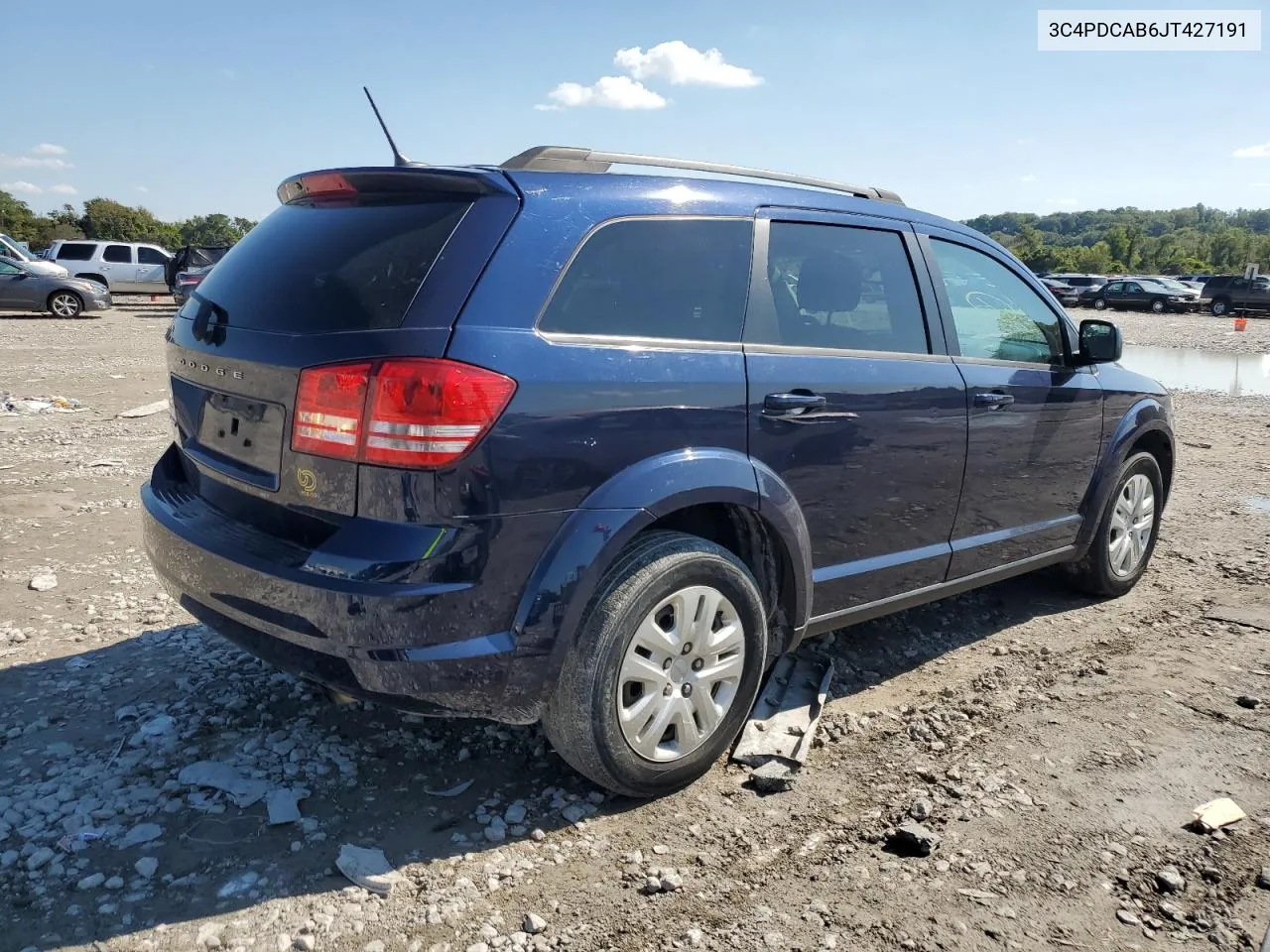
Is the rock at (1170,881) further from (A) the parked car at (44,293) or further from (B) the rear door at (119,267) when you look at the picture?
(B) the rear door at (119,267)

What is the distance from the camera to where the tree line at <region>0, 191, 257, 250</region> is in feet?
211

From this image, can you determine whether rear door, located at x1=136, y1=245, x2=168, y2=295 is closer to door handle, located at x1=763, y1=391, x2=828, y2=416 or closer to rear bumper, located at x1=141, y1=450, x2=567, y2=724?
rear bumper, located at x1=141, y1=450, x2=567, y2=724

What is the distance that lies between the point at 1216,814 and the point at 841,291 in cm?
209

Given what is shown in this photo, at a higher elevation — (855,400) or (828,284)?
(828,284)

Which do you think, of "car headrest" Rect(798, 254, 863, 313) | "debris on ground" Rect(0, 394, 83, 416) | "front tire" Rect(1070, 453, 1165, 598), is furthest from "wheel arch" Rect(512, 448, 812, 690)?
"debris on ground" Rect(0, 394, 83, 416)

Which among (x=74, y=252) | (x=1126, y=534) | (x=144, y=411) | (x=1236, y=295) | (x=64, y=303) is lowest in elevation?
(x=1126, y=534)

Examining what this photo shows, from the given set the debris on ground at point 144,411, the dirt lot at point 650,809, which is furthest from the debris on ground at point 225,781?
the debris on ground at point 144,411

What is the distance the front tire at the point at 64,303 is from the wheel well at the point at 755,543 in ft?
73.1

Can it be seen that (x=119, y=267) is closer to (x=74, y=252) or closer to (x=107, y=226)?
(x=74, y=252)

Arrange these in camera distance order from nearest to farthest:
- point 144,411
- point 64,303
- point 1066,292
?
point 144,411 → point 64,303 → point 1066,292

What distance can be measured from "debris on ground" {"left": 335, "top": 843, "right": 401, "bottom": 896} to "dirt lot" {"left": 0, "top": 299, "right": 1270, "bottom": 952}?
3cm

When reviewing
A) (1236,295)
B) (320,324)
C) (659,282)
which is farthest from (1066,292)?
(320,324)

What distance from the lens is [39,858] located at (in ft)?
8.30

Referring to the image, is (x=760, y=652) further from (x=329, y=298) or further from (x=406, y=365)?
(x=329, y=298)
